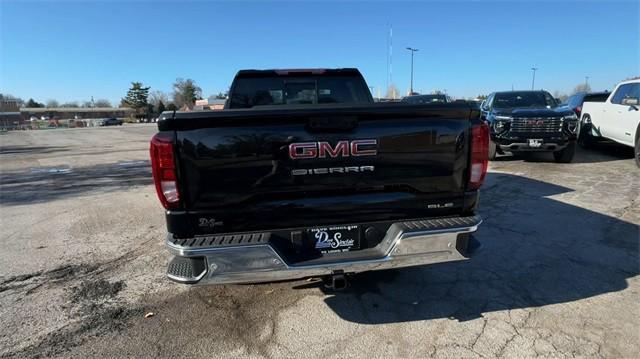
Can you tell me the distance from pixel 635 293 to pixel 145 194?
317 inches

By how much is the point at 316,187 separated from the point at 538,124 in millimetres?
8459

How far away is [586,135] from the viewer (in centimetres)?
1206

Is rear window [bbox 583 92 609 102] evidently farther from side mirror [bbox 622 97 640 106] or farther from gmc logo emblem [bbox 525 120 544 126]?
gmc logo emblem [bbox 525 120 544 126]

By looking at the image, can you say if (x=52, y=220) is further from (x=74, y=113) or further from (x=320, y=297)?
(x=74, y=113)

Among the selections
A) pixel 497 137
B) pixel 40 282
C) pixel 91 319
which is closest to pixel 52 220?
pixel 40 282

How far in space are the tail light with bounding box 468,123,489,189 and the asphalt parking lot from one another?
0.57 m

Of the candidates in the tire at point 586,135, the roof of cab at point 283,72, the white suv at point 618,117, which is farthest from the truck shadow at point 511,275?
the tire at point 586,135

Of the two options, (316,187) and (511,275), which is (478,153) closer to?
(316,187)

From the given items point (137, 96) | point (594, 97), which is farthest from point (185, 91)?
point (594, 97)

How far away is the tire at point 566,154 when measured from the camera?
32.2 feet

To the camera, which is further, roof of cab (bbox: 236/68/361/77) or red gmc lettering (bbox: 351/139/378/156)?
roof of cab (bbox: 236/68/361/77)

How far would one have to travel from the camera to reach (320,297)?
371 centimetres

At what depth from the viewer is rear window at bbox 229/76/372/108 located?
4965 millimetres

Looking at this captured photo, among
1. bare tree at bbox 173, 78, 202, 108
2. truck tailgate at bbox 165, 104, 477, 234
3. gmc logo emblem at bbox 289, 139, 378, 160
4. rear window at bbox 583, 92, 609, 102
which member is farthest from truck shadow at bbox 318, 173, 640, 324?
bare tree at bbox 173, 78, 202, 108
